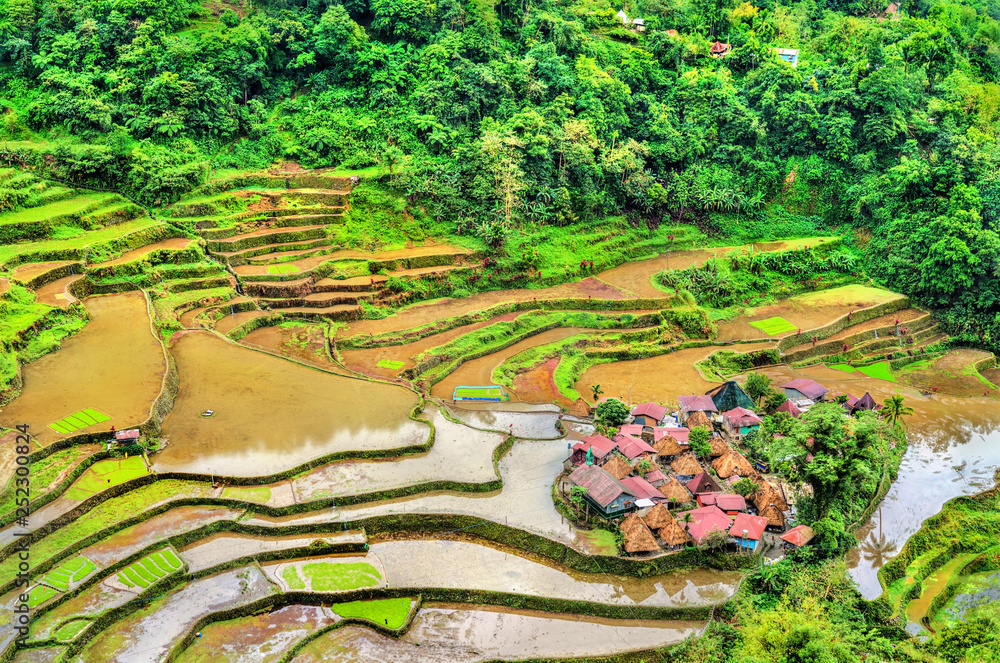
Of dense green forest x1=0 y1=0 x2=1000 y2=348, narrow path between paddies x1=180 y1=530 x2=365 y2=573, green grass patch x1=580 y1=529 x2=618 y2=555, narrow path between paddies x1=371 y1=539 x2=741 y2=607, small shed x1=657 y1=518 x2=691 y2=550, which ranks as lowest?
narrow path between paddies x1=371 y1=539 x2=741 y2=607

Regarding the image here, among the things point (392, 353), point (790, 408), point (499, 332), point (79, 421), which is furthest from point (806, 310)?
point (79, 421)

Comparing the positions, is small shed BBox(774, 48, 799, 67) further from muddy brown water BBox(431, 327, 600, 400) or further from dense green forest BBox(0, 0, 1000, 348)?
muddy brown water BBox(431, 327, 600, 400)

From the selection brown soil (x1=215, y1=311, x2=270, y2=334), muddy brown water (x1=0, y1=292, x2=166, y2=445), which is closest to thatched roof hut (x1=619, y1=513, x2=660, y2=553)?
muddy brown water (x1=0, y1=292, x2=166, y2=445)

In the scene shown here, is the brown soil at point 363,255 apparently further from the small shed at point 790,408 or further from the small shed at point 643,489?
→ the small shed at point 643,489

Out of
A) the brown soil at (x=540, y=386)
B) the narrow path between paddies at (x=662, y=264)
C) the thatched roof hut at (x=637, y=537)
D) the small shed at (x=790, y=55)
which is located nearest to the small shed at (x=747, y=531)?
the thatched roof hut at (x=637, y=537)

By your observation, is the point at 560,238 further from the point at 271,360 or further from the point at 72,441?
the point at 72,441

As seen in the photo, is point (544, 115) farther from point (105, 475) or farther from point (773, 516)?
point (105, 475)

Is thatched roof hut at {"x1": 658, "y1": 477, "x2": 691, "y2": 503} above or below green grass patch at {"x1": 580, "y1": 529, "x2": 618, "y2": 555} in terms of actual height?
above
